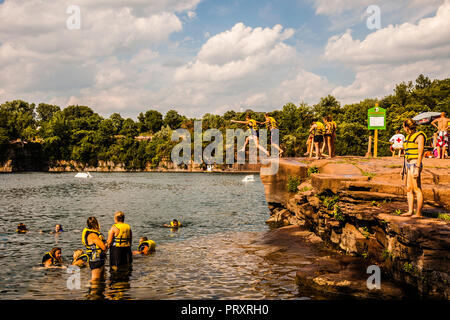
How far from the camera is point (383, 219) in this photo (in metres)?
11.0

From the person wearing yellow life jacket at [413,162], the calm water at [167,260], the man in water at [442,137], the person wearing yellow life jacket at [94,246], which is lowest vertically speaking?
the calm water at [167,260]

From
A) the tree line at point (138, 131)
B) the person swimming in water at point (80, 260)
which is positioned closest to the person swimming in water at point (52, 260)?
the person swimming in water at point (80, 260)

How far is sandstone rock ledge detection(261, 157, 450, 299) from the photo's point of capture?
9.09m

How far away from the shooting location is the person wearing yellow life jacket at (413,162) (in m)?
10.6

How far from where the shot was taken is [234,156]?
131 m

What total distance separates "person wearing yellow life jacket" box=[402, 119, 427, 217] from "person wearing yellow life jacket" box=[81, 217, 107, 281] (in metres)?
10.9

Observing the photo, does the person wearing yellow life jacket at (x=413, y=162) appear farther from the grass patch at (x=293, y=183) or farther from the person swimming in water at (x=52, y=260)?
the person swimming in water at (x=52, y=260)

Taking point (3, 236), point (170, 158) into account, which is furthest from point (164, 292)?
point (170, 158)

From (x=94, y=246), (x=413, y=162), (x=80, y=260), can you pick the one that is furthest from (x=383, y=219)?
(x=80, y=260)

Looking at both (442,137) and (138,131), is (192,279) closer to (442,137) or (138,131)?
(442,137)

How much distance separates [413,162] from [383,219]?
1.91m

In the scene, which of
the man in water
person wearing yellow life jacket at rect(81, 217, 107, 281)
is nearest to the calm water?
person wearing yellow life jacket at rect(81, 217, 107, 281)

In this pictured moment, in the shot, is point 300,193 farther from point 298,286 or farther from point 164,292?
point 164,292

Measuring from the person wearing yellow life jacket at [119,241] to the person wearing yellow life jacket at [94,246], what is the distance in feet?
1.29
